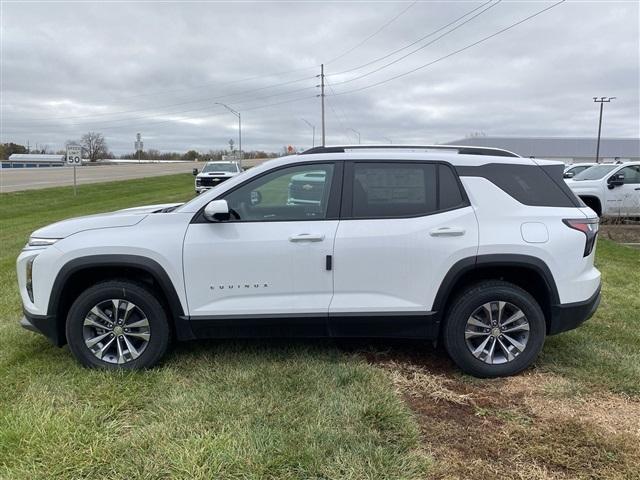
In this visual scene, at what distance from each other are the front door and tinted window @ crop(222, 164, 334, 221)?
0.06 ft

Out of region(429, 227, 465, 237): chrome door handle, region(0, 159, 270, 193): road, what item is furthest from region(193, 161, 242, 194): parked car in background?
region(429, 227, 465, 237): chrome door handle

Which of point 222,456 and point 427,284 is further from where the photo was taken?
point 427,284

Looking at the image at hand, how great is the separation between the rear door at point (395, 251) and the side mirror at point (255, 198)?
0.70m

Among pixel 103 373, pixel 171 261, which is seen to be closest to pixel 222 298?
pixel 171 261

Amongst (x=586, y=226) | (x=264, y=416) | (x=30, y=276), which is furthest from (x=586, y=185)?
(x=30, y=276)

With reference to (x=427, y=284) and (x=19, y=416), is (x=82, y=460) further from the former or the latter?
(x=427, y=284)

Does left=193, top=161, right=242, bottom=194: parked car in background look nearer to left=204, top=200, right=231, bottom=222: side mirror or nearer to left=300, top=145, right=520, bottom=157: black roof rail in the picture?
left=300, top=145, right=520, bottom=157: black roof rail

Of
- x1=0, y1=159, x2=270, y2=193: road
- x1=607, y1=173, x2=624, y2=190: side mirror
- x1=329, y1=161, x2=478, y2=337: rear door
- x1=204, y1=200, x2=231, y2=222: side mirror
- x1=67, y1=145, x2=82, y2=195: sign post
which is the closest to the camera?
x1=204, y1=200, x2=231, y2=222: side mirror

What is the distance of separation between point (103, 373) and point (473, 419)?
272 cm

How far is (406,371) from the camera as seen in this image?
4.03 m

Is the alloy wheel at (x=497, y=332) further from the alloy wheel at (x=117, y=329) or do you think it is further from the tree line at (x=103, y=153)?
the tree line at (x=103, y=153)

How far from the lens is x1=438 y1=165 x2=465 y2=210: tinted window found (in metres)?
3.92

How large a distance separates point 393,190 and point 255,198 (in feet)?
3.64

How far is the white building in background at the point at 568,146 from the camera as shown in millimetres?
83312
